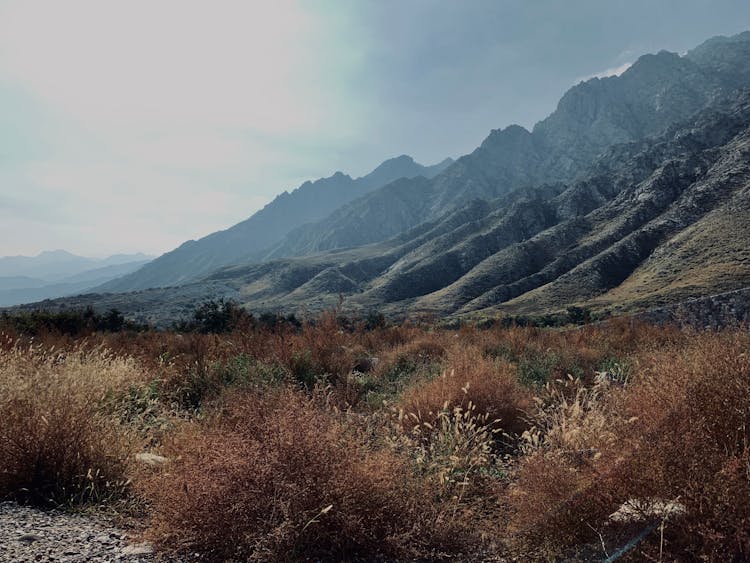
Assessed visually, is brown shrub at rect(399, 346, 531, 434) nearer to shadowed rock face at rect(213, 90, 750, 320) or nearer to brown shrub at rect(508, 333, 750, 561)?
brown shrub at rect(508, 333, 750, 561)

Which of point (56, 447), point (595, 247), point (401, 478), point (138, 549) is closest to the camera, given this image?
point (138, 549)

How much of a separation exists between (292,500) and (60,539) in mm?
1547

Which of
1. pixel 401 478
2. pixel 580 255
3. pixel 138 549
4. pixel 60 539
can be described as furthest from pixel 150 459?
pixel 580 255

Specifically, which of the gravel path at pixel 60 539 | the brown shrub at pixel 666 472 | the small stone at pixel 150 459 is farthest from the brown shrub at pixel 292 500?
the brown shrub at pixel 666 472

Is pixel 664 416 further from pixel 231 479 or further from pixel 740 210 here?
pixel 740 210

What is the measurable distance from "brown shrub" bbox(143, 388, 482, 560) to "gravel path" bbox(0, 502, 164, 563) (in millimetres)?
202

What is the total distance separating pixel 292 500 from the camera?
275 centimetres

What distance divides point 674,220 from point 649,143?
243 ft

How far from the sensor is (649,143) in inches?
5148

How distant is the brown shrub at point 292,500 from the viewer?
105 inches

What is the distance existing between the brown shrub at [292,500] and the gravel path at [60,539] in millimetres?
202

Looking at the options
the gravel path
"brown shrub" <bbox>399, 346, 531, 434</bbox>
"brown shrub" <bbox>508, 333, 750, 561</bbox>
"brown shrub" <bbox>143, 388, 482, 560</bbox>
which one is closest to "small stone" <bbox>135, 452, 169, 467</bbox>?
"brown shrub" <bbox>143, 388, 482, 560</bbox>

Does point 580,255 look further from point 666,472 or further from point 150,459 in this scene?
point 150,459

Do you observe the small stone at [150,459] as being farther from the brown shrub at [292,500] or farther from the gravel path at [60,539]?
the gravel path at [60,539]
